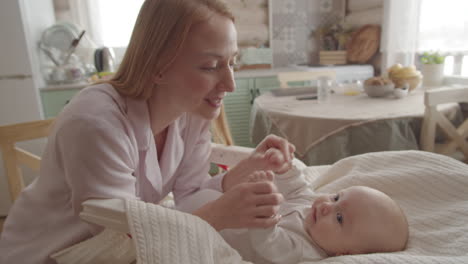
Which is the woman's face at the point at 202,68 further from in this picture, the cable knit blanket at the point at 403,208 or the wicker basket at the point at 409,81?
the wicker basket at the point at 409,81

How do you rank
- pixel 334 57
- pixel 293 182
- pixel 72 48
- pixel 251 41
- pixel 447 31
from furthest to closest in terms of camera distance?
pixel 251 41 → pixel 334 57 → pixel 72 48 → pixel 447 31 → pixel 293 182

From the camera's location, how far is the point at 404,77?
219 centimetres

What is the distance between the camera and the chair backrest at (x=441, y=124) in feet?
5.12

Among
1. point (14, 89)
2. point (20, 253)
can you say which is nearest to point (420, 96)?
point (20, 253)

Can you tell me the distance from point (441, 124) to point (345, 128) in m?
0.52

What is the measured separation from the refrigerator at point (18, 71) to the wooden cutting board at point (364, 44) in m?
3.05

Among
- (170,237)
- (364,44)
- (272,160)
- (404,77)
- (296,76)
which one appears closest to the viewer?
(170,237)

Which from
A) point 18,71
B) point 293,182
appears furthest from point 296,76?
point 18,71

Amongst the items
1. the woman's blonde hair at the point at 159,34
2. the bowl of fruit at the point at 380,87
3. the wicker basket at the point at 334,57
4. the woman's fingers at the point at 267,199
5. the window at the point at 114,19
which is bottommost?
the woman's fingers at the point at 267,199

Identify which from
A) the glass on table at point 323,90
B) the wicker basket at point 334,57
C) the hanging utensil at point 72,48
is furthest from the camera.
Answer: the wicker basket at point 334,57

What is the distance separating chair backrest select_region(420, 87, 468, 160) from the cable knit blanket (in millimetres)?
683

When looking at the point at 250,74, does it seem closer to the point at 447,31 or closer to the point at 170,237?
the point at 447,31

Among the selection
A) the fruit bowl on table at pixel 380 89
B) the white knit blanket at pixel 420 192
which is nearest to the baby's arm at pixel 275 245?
the white knit blanket at pixel 420 192

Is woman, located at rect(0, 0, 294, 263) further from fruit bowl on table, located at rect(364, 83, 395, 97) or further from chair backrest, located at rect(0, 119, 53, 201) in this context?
fruit bowl on table, located at rect(364, 83, 395, 97)
